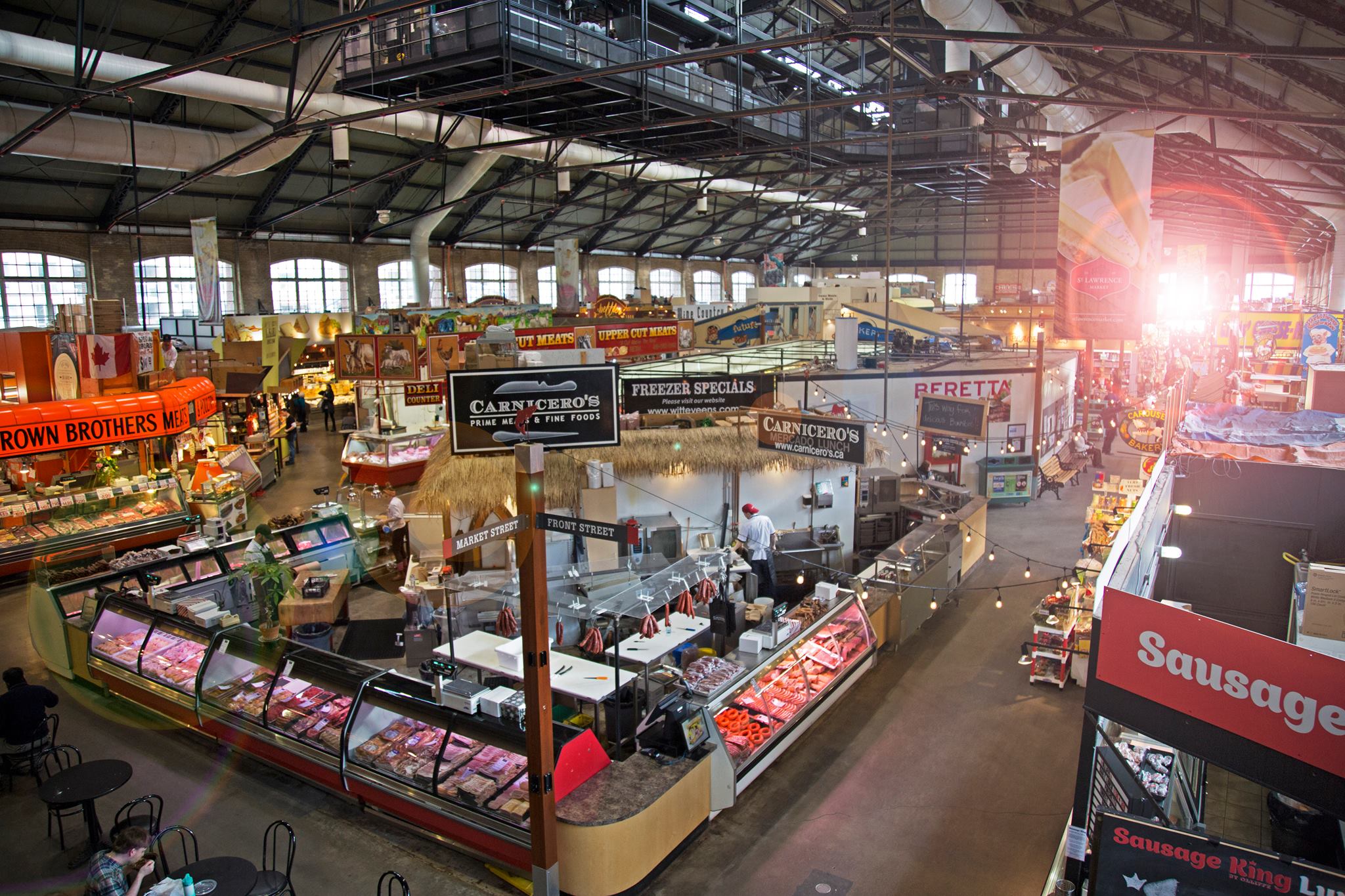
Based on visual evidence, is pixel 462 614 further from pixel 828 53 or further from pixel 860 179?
pixel 860 179

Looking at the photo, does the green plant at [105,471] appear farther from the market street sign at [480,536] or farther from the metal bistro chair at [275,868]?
the market street sign at [480,536]

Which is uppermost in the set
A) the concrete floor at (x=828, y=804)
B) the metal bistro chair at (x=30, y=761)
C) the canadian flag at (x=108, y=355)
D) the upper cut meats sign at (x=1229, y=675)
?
the canadian flag at (x=108, y=355)

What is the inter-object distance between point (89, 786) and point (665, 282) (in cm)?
3628

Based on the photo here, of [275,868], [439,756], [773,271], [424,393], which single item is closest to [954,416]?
[424,393]

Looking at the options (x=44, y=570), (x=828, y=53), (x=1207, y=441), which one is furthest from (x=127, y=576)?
(x=828, y=53)

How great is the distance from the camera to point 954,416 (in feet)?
42.0

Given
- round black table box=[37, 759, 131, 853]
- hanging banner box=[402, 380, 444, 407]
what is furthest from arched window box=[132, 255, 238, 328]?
round black table box=[37, 759, 131, 853]

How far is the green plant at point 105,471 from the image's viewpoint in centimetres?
1401

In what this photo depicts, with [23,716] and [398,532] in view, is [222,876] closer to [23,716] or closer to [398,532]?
[23,716]

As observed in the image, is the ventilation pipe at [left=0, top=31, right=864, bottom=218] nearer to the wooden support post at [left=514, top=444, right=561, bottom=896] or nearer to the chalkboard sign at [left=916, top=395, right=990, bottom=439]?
the chalkboard sign at [left=916, top=395, right=990, bottom=439]

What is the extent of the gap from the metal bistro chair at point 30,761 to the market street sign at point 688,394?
6.53 meters

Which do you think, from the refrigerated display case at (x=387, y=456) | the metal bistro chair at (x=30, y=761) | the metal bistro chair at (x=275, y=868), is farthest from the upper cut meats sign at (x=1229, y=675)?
the refrigerated display case at (x=387, y=456)

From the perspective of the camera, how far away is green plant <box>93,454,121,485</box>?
1401 cm

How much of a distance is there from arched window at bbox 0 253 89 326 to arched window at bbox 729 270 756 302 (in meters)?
29.6
